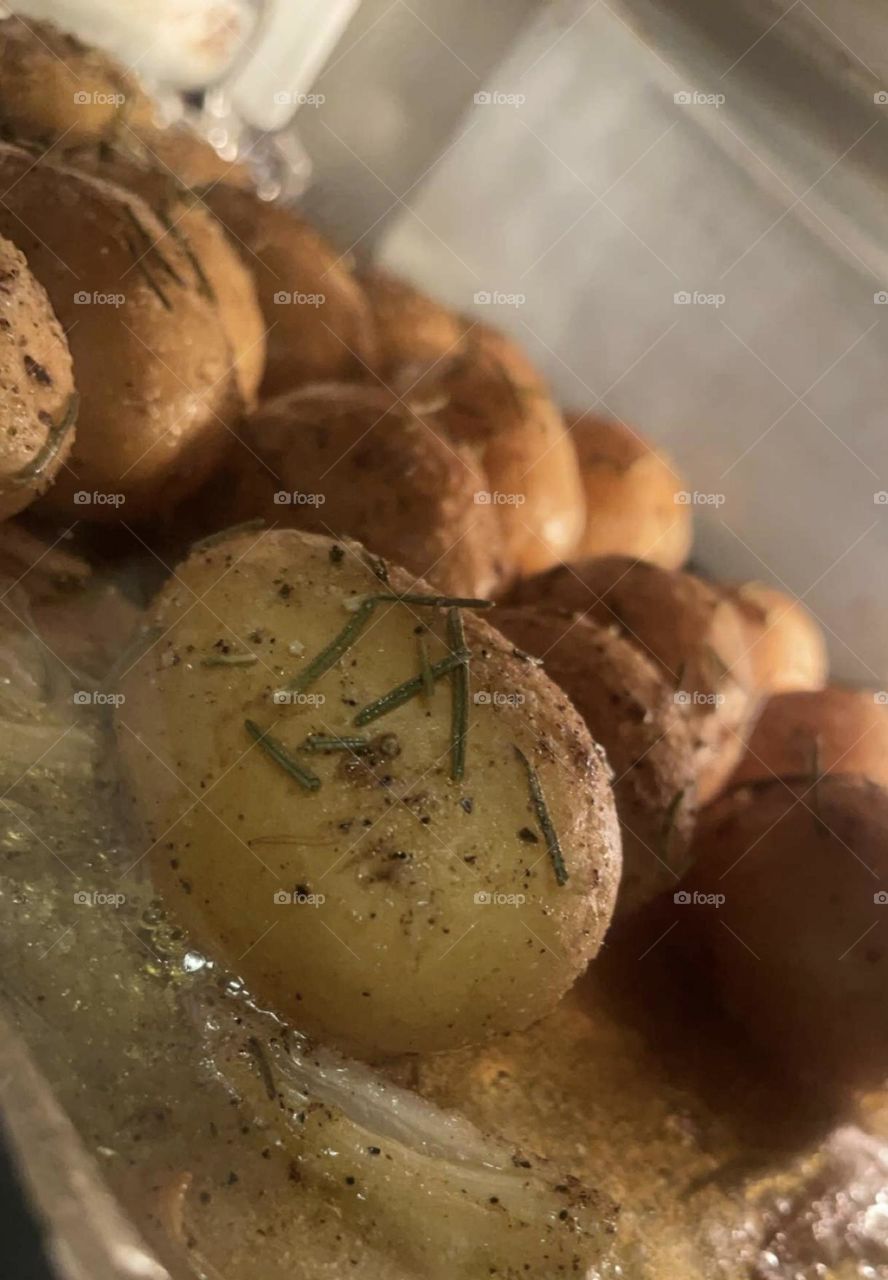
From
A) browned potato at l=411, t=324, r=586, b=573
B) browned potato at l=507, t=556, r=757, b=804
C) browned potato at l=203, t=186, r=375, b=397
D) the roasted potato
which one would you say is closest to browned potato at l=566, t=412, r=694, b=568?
browned potato at l=411, t=324, r=586, b=573

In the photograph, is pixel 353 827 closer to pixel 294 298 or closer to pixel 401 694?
pixel 401 694

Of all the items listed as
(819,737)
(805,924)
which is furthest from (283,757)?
(819,737)

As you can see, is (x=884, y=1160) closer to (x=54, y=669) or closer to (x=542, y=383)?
(x=54, y=669)

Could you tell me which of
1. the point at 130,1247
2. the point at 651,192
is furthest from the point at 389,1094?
the point at 651,192

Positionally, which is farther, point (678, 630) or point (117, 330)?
point (678, 630)

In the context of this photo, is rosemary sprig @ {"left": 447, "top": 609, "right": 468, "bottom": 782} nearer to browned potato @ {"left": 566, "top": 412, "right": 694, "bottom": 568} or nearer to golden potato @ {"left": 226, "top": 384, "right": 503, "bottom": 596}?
golden potato @ {"left": 226, "top": 384, "right": 503, "bottom": 596}

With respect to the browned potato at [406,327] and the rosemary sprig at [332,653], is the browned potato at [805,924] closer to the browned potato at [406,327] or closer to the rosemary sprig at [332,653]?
the rosemary sprig at [332,653]

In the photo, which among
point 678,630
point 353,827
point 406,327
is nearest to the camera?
point 353,827
